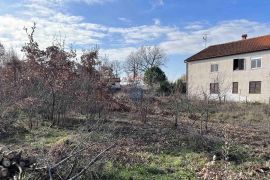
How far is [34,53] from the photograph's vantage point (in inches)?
516

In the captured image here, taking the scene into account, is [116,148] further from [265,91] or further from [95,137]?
[265,91]

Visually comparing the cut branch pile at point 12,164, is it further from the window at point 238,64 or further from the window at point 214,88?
the window at point 238,64

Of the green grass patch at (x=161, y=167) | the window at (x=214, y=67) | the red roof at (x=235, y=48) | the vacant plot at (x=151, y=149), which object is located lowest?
the green grass patch at (x=161, y=167)

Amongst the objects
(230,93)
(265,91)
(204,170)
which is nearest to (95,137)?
(204,170)

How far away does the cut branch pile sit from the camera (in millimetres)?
6043

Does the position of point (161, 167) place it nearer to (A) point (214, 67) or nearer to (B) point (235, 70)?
(B) point (235, 70)

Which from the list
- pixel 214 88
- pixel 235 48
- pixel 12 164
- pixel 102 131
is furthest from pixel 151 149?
pixel 235 48

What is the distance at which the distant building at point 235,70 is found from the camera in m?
30.4

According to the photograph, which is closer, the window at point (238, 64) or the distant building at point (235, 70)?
the distant building at point (235, 70)

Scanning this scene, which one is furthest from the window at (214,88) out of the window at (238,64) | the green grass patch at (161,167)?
the green grass patch at (161,167)

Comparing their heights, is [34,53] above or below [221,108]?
above

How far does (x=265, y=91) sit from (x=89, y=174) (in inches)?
1036

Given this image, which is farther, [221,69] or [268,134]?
[221,69]

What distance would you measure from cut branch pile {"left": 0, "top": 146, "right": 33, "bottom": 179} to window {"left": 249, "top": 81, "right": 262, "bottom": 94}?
27673 mm
